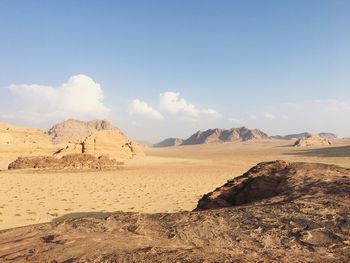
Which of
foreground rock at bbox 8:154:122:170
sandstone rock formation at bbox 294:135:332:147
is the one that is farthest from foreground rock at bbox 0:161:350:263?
sandstone rock formation at bbox 294:135:332:147

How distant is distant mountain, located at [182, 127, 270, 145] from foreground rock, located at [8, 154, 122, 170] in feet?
459

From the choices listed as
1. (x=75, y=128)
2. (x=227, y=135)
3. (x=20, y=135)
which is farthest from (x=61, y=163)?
(x=227, y=135)

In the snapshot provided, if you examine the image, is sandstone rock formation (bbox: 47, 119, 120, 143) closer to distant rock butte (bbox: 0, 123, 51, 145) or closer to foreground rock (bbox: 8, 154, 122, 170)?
distant rock butte (bbox: 0, 123, 51, 145)

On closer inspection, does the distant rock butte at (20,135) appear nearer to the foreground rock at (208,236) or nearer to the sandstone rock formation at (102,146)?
the sandstone rock formation at (102,146)

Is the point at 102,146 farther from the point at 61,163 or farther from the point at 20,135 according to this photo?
the point at 20,135

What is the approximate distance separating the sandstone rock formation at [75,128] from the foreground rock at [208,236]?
445 feet

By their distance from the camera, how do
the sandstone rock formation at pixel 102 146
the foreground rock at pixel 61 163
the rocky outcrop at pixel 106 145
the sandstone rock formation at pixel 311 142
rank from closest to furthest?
the foreground rock at pixel 61 163
the sandstone rock formation at pixel 102 146
the rocky outcrop at pixel 106 145
the sandstone rock formation at pixel 311 142

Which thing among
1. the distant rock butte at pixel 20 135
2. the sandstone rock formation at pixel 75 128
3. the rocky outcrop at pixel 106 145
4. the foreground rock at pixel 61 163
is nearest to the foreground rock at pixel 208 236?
the foreground rock at pixel 61 163

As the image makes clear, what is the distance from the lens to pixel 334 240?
13.2 feet

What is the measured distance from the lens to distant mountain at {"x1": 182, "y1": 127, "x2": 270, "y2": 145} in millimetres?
172750

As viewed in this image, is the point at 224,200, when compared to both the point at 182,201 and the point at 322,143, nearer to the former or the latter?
the point at 182,201

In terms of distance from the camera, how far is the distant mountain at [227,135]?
173m

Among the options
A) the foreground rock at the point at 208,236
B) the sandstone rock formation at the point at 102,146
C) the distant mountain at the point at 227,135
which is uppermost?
the distant mountain at the point at 227,135

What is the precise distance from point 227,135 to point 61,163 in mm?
152895
